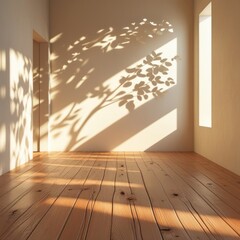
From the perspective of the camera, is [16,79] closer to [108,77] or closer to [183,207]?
[108,77]

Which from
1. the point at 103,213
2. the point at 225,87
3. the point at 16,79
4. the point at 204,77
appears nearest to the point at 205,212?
the point at 103,213

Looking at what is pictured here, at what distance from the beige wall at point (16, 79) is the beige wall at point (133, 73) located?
1.01 metres

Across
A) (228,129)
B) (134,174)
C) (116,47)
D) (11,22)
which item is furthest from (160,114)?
(11,22)

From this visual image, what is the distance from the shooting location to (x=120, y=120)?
5.47 m

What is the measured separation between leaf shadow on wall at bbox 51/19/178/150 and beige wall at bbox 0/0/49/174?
3.07 feet

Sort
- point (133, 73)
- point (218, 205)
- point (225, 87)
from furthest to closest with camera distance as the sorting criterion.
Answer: point (133, 73), point (225, 87), point (218, 205)

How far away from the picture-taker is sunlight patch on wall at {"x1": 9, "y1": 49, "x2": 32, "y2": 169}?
151 inches

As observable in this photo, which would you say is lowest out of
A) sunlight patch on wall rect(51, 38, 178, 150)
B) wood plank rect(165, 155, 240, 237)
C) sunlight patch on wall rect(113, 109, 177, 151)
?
wood plank rect(165, 155, 240, 237)

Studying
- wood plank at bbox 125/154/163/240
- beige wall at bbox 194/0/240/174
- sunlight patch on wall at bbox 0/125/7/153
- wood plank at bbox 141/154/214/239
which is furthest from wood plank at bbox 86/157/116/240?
beige wall at bbox 194/0/240/174

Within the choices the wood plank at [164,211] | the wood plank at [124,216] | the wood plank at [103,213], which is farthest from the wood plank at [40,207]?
the wood plank at [164,211]

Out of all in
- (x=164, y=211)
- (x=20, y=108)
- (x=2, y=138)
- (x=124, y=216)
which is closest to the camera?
(x=124, y=216)

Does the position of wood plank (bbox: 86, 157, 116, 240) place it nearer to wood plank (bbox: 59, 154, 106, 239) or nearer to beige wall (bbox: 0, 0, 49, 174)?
wood plank (bbox: 59, 154, 106, 239)

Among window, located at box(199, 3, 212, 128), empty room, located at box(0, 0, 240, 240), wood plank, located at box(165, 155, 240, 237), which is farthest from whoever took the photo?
window, located at box(199, 3, 212, 128)

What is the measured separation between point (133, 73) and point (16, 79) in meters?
2.00
